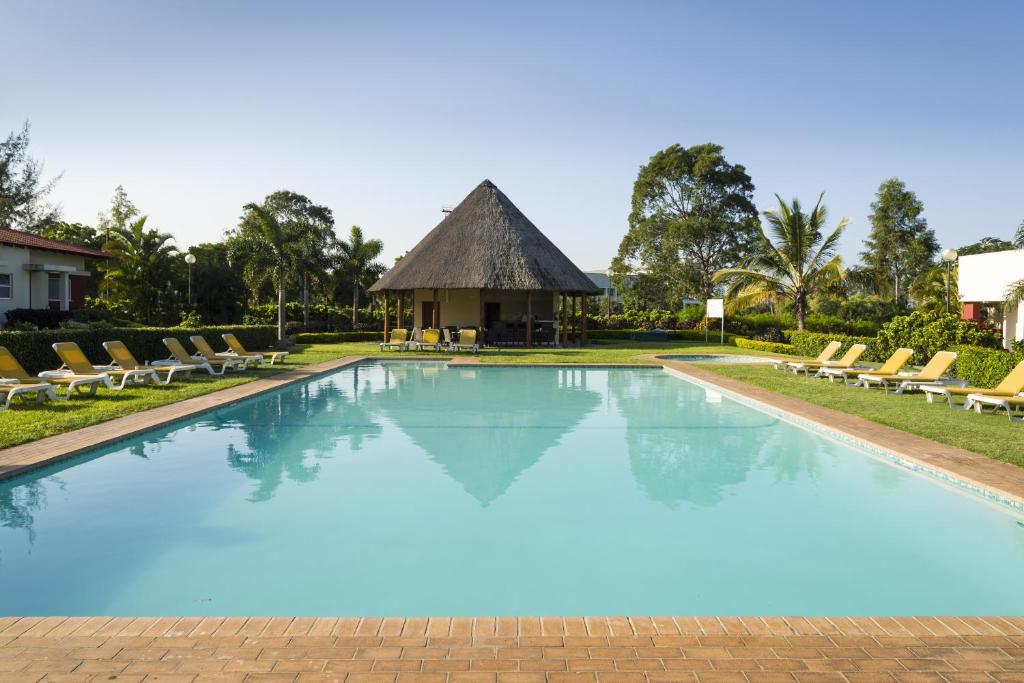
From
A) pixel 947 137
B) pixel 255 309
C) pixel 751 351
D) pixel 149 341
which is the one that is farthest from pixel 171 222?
pixel 947 137

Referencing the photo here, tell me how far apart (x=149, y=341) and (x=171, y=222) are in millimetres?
21813

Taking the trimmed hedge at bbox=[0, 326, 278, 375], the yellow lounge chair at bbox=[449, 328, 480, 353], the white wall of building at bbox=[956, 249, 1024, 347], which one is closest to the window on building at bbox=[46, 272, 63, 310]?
the trimmed hedge at bbox=[0, 326, 278, 375]

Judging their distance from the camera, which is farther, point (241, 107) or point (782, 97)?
point (782, 97)

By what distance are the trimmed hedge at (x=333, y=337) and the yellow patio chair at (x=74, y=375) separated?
16582 millimetres

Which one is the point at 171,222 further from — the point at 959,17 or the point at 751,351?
the point at 959,17

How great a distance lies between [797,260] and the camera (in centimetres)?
2920

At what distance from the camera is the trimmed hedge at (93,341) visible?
14500mm

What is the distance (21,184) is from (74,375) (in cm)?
3016

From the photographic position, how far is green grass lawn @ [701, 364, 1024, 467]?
26.9 feet

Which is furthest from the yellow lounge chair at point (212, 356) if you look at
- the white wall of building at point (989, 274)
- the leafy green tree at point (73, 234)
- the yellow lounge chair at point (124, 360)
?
the leafy green tree at point (73, 234)

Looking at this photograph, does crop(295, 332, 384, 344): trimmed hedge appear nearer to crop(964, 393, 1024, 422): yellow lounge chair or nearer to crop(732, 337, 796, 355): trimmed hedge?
crop(732, 337, 796, 355): trimmed hedge

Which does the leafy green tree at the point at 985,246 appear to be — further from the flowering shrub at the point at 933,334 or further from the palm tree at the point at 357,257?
the palm tree at the point at 357,257

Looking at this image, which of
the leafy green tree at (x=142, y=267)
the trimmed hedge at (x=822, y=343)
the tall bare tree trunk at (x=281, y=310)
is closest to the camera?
the trimmed hedge at (x=822, y=343)

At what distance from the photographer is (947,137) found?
2292 centimetres
